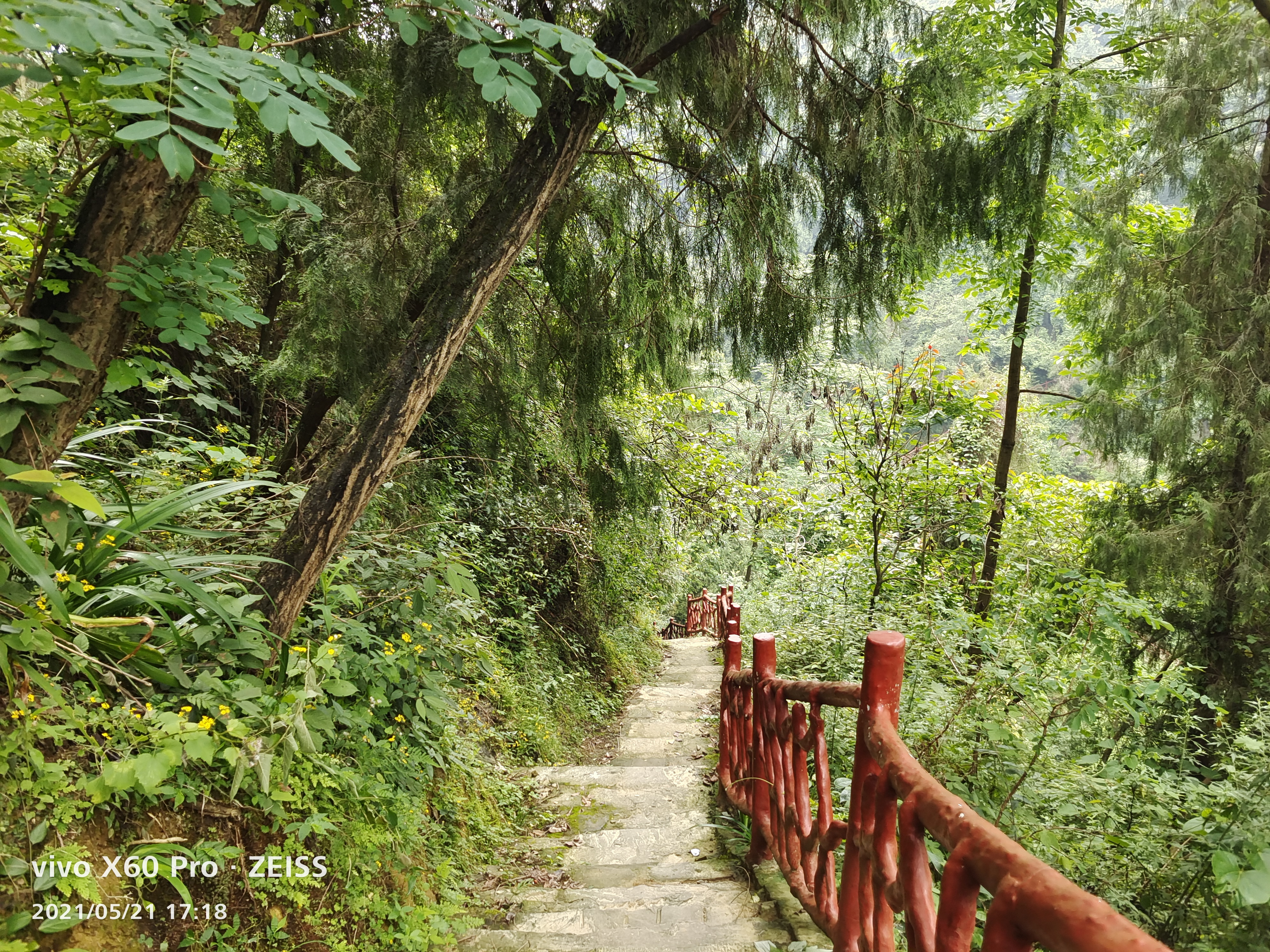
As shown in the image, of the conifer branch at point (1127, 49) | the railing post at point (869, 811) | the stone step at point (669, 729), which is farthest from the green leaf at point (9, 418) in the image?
the conifer branch at point (1127, 49)

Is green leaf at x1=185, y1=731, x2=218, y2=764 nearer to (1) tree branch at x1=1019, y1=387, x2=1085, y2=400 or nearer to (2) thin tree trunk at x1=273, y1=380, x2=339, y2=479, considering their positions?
(2) thin tree trunk at x1=273, y1=380, x2=339, y2=479

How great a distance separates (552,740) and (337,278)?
3803mm

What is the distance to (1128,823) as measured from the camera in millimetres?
2764

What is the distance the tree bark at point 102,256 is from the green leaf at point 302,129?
0.52m

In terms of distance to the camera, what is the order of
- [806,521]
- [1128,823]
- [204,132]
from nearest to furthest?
[204,132] → [1128,823] → [806,521]

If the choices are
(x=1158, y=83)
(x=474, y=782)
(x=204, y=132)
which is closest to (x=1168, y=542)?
(x=1158, y=83)

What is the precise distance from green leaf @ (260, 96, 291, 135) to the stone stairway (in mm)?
2599

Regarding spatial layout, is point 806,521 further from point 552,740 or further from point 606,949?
point 606,949

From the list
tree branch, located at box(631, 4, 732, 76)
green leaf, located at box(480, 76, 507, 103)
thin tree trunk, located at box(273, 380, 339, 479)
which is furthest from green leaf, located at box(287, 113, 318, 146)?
thin tree trunk, located at box(273, 380, 339, 479)

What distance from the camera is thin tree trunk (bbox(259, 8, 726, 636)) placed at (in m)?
2.47

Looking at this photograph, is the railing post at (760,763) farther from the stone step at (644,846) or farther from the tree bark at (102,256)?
the tree bark at (102,256)

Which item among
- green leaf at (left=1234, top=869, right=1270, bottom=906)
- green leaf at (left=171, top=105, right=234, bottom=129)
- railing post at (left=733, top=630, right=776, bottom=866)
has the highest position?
green leaf at (left=171, top=105, right=234, bottom=129)

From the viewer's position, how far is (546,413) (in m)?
4.78

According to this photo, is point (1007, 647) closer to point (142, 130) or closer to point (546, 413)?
point (546, 413)
